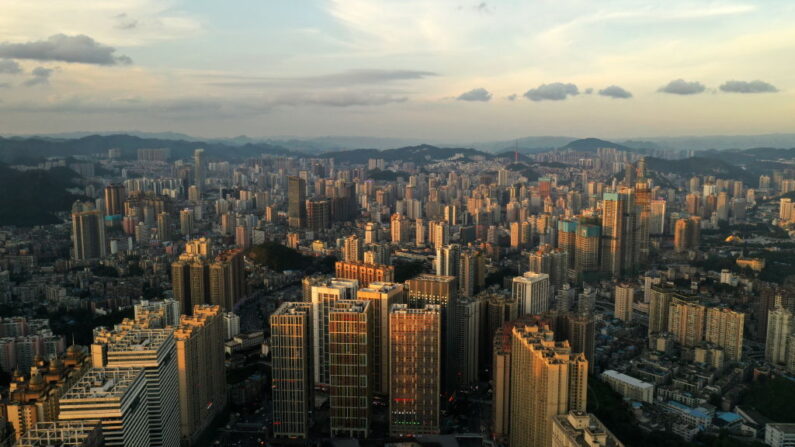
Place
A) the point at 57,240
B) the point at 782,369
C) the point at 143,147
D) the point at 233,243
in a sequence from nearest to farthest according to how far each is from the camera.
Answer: the point at 782,369, the point at 57,240, the point at 233,243, the point at 143,147

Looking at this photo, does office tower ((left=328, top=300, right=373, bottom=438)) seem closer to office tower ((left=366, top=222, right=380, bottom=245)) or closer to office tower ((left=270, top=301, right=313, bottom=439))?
office tower ((left=270, top=301, right=313, bottom=439))

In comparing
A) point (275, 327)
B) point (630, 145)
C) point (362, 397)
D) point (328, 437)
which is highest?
point (630, 145)

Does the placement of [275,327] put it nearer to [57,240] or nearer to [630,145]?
[57,240]

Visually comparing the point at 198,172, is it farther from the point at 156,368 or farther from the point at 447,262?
the point at 156,368

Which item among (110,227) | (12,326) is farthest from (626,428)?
(110,227)

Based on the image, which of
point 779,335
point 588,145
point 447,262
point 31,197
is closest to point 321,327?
point 447,262

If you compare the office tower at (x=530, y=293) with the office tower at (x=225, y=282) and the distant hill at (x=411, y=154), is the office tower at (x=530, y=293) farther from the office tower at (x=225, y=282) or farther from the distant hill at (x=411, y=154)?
the distant hill at (x=411, y=154)
